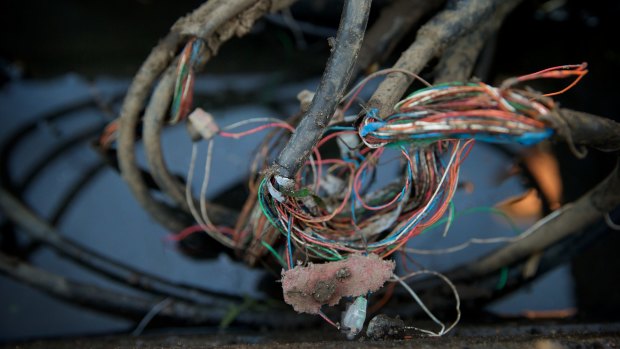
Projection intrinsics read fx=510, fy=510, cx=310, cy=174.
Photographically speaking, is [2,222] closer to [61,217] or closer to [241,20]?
[61,217]

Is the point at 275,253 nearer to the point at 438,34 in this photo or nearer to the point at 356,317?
the point at 356,317

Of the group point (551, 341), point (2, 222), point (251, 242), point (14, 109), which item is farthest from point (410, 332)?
point (14, 109)

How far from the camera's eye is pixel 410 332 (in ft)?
4.10

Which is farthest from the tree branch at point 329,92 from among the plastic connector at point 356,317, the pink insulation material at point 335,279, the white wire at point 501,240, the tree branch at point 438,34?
the white wire at point 501,240

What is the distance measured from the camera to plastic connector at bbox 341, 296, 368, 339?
45.8 inches

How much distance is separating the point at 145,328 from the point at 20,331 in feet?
1.50

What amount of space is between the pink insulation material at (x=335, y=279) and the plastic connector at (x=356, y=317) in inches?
0.8

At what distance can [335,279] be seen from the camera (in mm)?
1150

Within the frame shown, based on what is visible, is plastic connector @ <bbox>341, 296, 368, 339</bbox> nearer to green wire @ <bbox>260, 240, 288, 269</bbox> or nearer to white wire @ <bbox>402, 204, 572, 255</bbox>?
green wire @ <bbox>260, 240, 288, 269</bbox>

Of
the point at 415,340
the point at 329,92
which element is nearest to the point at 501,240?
the point at 415,340

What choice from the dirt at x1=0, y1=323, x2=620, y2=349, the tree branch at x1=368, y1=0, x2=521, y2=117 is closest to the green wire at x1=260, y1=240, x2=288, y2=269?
the dirt at x1=0, y1=323, x2=620, y2=349

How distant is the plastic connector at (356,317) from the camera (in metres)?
1.16

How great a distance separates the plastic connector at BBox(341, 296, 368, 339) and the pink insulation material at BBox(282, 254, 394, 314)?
0.02 meters

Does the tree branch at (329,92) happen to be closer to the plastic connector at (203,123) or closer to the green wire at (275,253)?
the green wire at (275,253)
